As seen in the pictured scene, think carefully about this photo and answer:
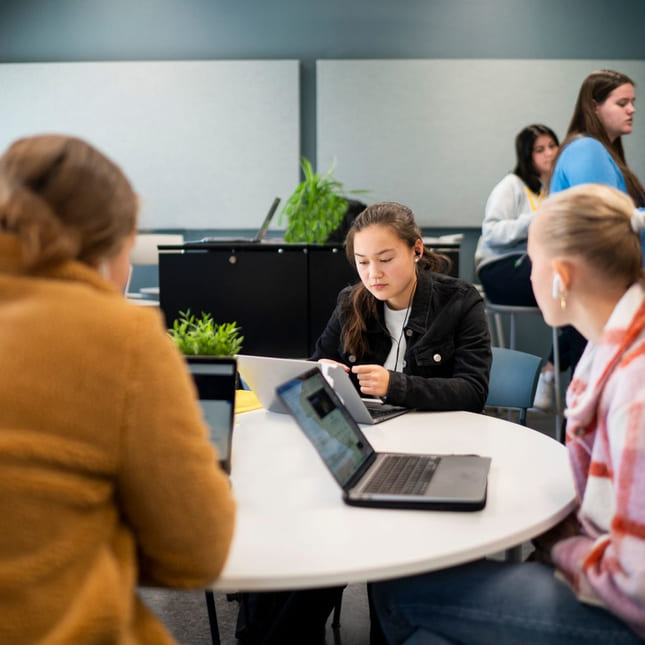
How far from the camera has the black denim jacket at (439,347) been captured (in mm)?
1867

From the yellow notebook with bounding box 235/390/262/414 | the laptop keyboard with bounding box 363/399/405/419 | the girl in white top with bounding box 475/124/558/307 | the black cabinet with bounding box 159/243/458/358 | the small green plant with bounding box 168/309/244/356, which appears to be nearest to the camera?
the small green plant with bounding box 168/309/244/356

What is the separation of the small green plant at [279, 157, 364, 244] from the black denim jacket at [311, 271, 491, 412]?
144 centimetres

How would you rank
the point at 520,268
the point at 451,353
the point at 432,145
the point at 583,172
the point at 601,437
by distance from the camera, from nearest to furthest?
1. the point at 601,437
2. the point at 451,353
3. the point at 583,172
4. the point at 520,268
5. the point at 432,145

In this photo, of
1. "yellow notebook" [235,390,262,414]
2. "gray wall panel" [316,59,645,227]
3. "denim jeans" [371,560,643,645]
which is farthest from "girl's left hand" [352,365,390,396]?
"gray wall panel" [316,59,645,227]

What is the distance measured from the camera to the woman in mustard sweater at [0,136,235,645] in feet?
2.57

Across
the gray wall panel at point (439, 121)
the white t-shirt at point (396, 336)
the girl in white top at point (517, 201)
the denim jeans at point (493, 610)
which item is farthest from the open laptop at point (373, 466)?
the gray wall panel at point (439, 121)

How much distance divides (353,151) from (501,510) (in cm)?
475

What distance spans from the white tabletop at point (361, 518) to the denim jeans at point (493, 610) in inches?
3.3

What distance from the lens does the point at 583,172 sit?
8.97 ft

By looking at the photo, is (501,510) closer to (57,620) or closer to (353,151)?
(57,620)

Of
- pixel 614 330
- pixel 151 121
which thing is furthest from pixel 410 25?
pixel 614 330

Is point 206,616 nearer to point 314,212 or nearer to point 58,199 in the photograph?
point 58,199

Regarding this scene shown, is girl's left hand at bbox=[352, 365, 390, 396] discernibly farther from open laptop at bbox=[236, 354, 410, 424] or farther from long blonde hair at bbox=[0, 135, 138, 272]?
long blonde hair at bbox=[0, 135, 138, 272]

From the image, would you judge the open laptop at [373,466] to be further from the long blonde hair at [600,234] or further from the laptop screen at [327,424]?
the long blonde hair at [600,234]
